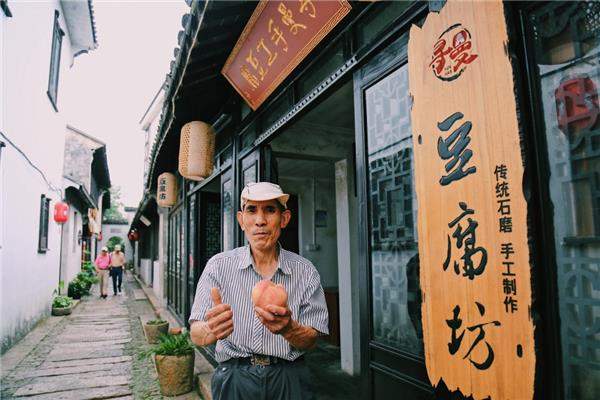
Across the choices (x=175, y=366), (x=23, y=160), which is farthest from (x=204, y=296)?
(x=23, y=160)

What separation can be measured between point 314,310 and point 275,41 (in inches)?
101

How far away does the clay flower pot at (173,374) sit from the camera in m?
5.34

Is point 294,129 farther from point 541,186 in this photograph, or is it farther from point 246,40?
point 541,186

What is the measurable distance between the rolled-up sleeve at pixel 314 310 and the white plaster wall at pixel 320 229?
5.97 m

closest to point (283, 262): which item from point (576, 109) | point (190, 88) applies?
point (576, 109)

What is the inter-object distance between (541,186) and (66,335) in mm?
11086

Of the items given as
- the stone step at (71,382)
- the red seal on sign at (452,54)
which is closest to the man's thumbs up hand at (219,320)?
the red seal on sign at (452,54)

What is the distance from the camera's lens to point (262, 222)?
2.31 m

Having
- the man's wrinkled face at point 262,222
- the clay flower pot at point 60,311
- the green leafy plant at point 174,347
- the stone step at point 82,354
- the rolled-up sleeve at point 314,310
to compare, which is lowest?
the stone step at point 82,354

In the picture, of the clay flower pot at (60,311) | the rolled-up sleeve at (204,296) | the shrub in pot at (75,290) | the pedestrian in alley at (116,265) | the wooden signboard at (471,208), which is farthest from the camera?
the pedestrian in alley at (116,265)

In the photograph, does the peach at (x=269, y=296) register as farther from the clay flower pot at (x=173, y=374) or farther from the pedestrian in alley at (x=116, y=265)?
the pedestrian in alley at (x=116, y=265)

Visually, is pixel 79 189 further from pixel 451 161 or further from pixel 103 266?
pixel 451 161

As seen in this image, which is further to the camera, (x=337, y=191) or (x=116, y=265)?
(x=116, y=265)

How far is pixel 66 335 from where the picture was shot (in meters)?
9.57
